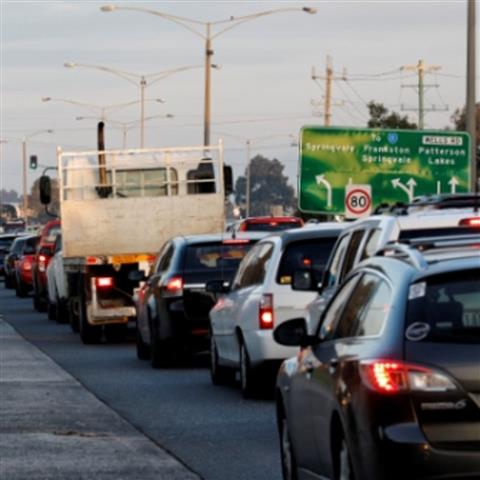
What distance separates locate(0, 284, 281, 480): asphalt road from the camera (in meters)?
14.0

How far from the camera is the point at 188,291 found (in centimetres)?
2352

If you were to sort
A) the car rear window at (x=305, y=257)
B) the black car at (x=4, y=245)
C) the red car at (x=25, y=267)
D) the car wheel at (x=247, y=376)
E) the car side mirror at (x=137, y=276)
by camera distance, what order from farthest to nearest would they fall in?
1. the black car at (x=4, y=245)
2. the red car at (x=25, y=267)
3. the car side mirror at (x=137, y=276)
4. the car wheel at (x=247, y=376)
5. the car rear window at (x=305, y=257)

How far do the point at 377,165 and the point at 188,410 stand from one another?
1799 cm

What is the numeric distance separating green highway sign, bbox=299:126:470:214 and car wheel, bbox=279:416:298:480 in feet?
75.9

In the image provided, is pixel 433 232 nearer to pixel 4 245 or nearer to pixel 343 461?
pixel 343 461

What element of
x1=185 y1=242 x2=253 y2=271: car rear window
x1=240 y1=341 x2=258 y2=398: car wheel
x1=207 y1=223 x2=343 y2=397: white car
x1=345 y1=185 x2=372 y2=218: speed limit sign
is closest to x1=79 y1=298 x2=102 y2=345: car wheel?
x1=345 y1=185 x2=372 y2=218: speed limit sign

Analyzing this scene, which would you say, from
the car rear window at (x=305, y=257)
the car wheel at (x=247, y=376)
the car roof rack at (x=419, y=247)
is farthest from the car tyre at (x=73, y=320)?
the car roof rack at (x=419, y=247)

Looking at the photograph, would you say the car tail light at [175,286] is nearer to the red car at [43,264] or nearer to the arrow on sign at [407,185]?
the arrow on sign at [407,185]

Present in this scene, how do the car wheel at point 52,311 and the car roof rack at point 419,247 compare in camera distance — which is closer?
the car roof rack at point 419,247

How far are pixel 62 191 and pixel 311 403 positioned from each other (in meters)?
21.6

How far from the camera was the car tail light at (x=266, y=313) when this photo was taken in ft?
60.1

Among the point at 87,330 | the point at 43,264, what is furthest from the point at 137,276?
the point at 43,264

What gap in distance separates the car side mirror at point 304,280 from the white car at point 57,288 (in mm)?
18486

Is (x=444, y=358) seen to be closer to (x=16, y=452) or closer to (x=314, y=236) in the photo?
(x=16, y=452)
